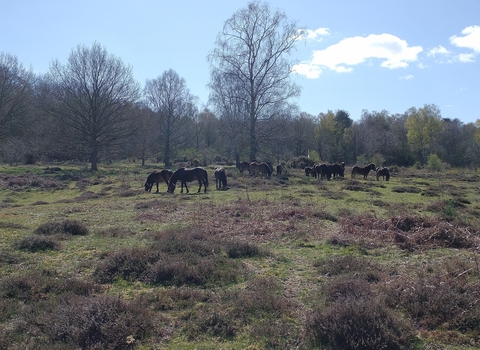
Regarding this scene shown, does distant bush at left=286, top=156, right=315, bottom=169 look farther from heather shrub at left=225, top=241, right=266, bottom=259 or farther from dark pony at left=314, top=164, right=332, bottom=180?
heather shrub at left=225, top=241, right=266, bottom=259

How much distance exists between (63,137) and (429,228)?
4148cm

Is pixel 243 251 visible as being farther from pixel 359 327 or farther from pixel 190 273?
pixel 359 327

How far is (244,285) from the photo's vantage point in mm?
6766

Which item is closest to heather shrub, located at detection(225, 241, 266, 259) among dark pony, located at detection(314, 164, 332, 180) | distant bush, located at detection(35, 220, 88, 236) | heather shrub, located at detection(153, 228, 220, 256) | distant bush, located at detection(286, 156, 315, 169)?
heather shrub, located at detection(153, 228, 220, 256)

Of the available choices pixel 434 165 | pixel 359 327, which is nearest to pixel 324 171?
pixel 434 165

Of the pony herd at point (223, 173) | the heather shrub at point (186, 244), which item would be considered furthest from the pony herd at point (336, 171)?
the heather shrub at point (186, 244)

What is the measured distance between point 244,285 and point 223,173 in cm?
1815

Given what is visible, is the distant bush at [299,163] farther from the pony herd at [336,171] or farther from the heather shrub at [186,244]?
the heather shrub at [186,244]

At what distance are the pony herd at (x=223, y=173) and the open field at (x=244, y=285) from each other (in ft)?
35.9

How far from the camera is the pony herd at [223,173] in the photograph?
23.6 metres

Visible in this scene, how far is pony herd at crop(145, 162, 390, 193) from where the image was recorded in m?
23.6

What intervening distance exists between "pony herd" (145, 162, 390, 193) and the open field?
1094cm

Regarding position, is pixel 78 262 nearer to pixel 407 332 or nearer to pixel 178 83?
pixel 407 332

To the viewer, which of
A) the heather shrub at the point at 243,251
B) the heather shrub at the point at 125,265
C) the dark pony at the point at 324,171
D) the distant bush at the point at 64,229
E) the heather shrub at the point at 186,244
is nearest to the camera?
the heather shrub at the point at 125,265
